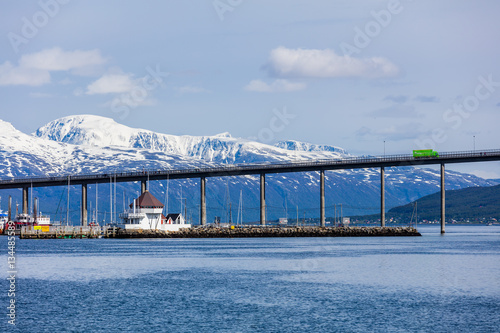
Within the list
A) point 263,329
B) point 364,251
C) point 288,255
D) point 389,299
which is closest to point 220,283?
point 389,299

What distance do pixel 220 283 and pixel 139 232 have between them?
112 m

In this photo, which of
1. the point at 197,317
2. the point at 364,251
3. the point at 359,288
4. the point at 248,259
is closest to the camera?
the point at 197,317

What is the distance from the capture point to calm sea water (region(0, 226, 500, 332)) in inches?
2231

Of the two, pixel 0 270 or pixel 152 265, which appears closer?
pixel 0 270

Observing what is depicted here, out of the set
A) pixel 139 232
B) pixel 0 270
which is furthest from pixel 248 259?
pixel 139 232

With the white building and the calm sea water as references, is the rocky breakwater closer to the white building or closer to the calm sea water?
the white building

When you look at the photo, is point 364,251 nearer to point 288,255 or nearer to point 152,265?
point 288,255

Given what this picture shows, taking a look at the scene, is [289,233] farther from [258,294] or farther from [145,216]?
[258,294]

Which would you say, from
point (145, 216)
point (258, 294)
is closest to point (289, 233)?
point (145, 216)

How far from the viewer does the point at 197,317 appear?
59.8 m

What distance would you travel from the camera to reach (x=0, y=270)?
3669 inches

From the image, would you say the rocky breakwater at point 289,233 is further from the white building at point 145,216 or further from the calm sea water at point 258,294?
the calm sea water at point 258,294

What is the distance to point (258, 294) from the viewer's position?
235ft

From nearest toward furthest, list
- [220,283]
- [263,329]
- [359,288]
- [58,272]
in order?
1. [263,329]
2. [359,288]
3. [220,283]
4. [58,272]
